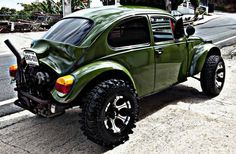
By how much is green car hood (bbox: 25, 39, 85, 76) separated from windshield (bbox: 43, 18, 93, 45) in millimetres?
148

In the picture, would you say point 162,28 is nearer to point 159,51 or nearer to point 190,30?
point 159,51

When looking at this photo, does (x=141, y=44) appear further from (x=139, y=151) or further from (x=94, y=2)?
(x=94, y=2)

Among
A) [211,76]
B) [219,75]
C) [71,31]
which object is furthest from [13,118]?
[219,75]

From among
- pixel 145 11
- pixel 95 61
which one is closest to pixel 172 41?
pixel 145 11

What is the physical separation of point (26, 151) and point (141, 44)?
6.98 ft

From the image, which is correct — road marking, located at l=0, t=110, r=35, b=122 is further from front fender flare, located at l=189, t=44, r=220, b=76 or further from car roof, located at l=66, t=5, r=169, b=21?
front fender flare, located at l=189, t=44, r=220, b=76

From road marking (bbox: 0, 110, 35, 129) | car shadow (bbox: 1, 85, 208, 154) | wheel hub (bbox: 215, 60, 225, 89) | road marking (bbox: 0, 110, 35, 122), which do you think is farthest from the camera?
wheel hub (bbox: 215, 60, 225, 89)

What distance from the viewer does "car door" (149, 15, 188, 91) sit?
4289 mm

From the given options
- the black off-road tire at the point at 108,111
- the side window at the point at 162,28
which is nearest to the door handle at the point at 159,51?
the side window at the point at 162,28

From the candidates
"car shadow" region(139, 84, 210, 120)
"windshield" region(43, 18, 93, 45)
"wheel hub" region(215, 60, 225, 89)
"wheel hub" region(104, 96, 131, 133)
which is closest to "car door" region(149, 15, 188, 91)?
"car shadow" region(139, 84, 210, 120)

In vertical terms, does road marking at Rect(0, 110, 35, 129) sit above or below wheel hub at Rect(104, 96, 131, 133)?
below

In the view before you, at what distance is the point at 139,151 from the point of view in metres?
3.41

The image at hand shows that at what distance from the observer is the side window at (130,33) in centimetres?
375

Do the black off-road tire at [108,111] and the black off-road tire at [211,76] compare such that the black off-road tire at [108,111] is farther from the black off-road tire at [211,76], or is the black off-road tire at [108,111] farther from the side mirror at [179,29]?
the black off-road tire at [211,76]
